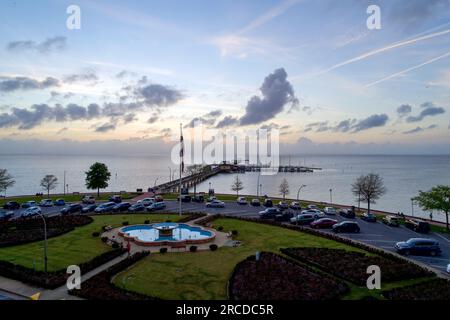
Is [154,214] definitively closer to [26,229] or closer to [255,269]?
[26,229]

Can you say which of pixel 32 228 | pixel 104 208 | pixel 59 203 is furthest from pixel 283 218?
pixel 59 203

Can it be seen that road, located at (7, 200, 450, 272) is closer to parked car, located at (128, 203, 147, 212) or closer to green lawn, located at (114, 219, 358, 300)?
parked car, located at (128, 203, 147, 212)

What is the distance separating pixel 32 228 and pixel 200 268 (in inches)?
1018

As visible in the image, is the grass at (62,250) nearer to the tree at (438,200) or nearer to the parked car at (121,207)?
the parked car at (121,207)

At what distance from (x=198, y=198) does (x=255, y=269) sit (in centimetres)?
4022

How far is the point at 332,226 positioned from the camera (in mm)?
45219

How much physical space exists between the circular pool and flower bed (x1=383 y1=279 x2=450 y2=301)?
793 inches

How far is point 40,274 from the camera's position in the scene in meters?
26.6

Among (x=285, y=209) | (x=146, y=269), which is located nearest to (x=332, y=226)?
(x=285, y=209)

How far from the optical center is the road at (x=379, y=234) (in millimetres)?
33000

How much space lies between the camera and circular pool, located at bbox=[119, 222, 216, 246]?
37094 millimetres

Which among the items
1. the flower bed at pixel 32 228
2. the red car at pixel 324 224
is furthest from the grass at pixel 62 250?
the red car at pixel 324 224

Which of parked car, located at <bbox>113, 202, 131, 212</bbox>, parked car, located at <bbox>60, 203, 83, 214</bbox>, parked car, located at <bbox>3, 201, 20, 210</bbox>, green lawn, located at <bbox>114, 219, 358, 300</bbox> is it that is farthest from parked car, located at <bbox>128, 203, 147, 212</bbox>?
green lawn, located at <bbox>114, 219, 358, 300</bbox>

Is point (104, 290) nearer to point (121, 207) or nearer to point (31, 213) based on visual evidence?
point (121, 207)
